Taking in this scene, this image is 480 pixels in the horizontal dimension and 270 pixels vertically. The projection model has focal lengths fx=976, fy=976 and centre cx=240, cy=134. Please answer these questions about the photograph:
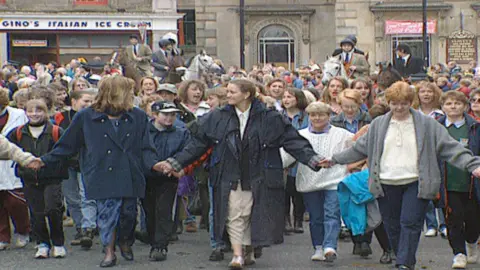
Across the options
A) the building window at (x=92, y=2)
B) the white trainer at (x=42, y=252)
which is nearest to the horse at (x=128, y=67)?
the white trainer at (x=42, y=252)

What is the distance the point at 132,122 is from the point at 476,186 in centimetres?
349

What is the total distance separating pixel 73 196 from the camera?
1138 cm

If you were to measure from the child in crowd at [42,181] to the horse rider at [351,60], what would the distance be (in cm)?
811

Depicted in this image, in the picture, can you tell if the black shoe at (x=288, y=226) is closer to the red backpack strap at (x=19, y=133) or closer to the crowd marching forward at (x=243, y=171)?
the crowd marching forward at (x=243, y=171)

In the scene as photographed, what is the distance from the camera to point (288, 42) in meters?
41.1

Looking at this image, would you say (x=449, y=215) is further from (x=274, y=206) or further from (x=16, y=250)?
(x=16, y=250)

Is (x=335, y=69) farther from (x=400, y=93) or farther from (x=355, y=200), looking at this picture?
(x=400, y=93)

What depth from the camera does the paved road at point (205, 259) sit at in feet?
32.2

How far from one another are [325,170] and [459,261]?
1.62 m

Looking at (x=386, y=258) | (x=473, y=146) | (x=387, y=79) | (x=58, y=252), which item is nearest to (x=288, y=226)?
(x=386, y=258)

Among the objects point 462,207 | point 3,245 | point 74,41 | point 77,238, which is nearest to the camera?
point 462,207

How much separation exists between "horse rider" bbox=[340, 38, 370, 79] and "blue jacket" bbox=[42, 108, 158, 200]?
26.9 feet

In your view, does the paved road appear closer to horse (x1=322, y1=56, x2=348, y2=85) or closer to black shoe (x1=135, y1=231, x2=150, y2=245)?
black shoe (x1=135, y1=231, x2=150, y2=245)

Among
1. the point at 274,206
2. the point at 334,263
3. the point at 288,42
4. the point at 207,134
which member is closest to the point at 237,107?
the point at 207,134
